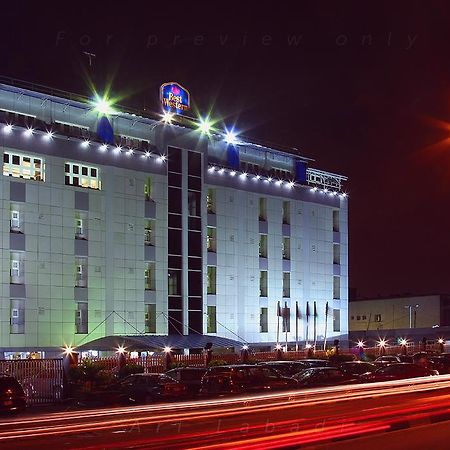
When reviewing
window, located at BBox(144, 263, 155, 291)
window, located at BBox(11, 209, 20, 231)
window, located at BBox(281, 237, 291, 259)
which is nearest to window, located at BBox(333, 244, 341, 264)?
window, located at BBox(281, 237, 291, 259)

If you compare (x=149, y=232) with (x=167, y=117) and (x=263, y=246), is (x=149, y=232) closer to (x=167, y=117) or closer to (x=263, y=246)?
(x=167, y=117)

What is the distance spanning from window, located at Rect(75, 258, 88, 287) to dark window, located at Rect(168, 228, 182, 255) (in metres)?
8.31

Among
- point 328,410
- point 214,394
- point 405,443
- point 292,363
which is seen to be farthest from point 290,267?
point 405,443

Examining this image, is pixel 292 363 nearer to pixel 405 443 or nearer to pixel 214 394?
pixel 214 394

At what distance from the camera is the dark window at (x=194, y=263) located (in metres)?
68.1

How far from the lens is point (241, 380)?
33375mm

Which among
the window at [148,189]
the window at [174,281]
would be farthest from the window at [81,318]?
the window at [148,189]

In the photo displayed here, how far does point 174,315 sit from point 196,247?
6099mm

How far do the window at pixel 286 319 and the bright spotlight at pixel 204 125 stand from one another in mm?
17414

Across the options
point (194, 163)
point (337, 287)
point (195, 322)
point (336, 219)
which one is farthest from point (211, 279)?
point (336, 219)

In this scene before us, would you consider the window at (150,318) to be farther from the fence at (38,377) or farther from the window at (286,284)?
the fence at (38,377)

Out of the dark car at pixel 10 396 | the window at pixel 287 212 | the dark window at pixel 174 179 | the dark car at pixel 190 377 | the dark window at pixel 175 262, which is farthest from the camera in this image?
the window at pixel 287 212

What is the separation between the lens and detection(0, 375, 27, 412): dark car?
28.5 m

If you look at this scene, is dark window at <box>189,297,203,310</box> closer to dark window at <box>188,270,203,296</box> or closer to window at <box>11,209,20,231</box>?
dark window at <box>188,270,203,296</box>
